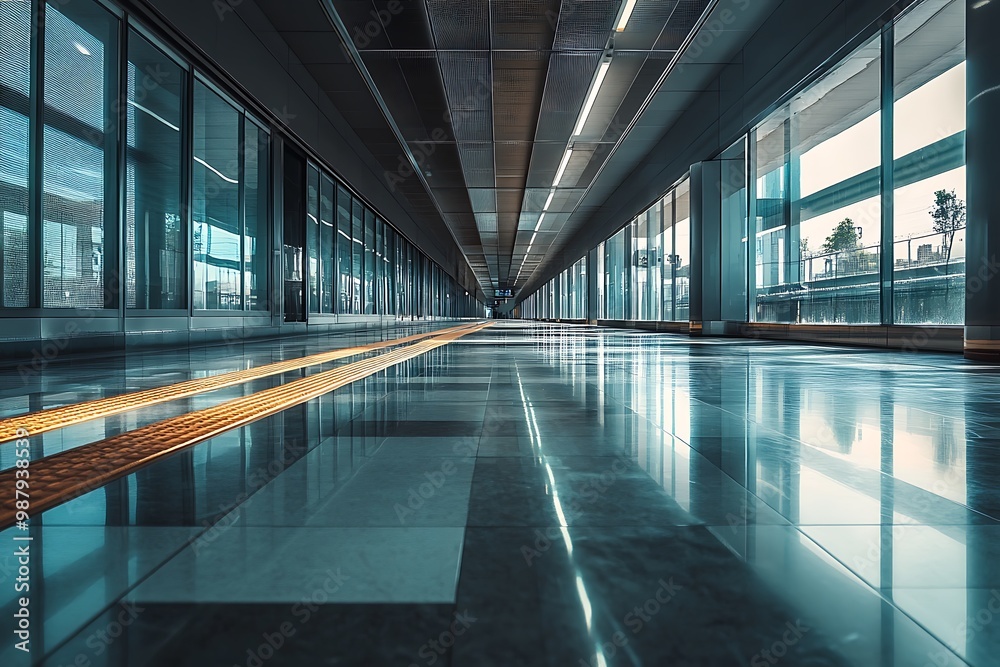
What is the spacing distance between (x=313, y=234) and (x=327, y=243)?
1.38m

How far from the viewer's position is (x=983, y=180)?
697cm

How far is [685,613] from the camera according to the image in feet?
3.76

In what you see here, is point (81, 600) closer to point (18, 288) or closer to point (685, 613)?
point (685, 613)

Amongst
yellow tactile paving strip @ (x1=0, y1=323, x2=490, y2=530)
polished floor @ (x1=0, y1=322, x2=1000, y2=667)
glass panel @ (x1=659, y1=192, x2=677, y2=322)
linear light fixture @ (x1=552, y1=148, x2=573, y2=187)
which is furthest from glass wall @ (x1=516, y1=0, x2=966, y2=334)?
yellow tactile paving strip @ (x1=0, y1=323, x2=490, y2=530)

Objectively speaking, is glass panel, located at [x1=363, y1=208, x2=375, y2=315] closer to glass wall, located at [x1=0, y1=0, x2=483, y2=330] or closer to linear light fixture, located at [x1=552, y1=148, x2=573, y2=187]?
linear light fixture, located at [x1=552, y1=148, x2=573, y2=187]

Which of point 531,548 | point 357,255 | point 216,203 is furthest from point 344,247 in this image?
point 531,548

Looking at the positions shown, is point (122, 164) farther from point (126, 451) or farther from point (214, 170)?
point (126, 451)

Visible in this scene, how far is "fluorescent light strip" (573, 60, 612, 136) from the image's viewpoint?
1246 centimetres

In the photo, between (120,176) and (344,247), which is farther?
(344,247)

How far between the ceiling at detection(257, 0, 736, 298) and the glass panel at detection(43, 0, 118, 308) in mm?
3597

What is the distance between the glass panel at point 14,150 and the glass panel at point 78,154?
269 millimetres

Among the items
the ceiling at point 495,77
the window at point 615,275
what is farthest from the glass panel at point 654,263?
the window at point 615,275

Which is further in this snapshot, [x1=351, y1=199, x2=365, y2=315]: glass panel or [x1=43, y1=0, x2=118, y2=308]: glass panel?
[x1=351, y1=199, x2=365, y2=315]: glass panel

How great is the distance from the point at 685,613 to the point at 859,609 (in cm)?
32
